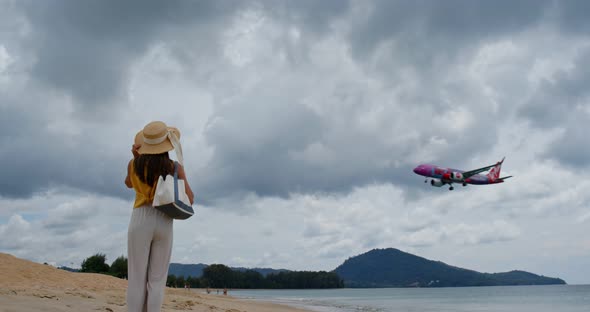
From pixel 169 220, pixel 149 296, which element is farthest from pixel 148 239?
pixel 149 296

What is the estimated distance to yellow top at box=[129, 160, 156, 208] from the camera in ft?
15.5

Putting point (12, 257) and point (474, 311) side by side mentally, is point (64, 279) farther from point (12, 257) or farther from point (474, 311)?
point (474, 311)

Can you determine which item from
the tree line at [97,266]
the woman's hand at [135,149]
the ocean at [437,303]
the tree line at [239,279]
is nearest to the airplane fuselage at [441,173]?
the ocean at [437,303]

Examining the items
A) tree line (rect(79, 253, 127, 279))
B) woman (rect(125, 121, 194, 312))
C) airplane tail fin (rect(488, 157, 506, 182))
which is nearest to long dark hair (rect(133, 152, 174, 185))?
woman (rect(125, 121, 194, 312))

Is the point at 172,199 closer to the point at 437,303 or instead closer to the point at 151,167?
the point at 151,167

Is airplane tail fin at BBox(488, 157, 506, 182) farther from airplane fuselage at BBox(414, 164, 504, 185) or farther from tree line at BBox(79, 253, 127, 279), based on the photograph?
tree line at BBox(79, 253, 127, 279)

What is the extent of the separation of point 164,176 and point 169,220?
420 mm

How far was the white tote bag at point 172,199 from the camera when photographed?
4504 millimetres

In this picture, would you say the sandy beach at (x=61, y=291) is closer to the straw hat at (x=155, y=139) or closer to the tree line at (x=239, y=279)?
the straw hat at (x=155, y=139)

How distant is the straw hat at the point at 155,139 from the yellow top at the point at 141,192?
0.78 feet

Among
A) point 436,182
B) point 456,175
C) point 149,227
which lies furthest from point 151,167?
point 456,175

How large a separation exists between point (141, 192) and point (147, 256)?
0.61 m

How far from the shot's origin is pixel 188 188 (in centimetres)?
491

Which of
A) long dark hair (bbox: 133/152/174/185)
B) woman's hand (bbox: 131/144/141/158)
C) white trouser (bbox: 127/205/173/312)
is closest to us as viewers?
white trouser (bbox: 127/205/173/312)
